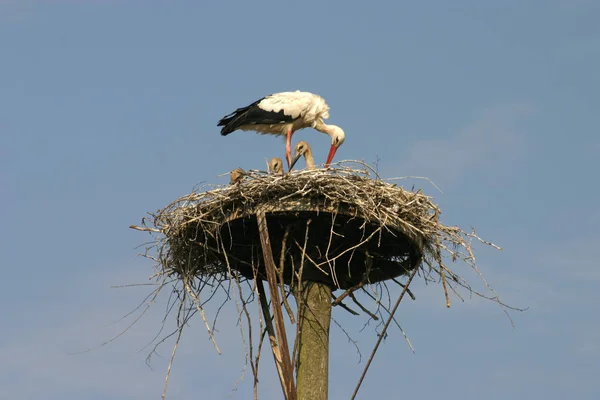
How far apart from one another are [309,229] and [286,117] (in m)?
4.22

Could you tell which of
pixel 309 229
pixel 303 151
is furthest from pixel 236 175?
pixel 303 151

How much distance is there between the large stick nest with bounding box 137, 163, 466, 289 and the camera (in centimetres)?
1080

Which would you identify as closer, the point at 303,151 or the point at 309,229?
the point at 309,229

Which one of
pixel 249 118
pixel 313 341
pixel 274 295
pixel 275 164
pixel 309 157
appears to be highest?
pixel 249 118

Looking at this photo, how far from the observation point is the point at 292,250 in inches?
450

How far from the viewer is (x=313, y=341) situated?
1112cm

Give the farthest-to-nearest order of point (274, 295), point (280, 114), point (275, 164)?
point (280, 114)
point (275, 164)
point (274, 295)

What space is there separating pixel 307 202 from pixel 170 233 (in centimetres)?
163

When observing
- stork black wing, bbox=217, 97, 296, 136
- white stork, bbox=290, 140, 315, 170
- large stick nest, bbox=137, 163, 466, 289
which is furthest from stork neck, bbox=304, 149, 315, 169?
large stick nest, bbox=137, 163, 466, 289

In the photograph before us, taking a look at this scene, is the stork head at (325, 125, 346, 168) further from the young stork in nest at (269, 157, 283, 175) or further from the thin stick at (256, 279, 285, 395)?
the thin stick at (256, 279, 285, 395)

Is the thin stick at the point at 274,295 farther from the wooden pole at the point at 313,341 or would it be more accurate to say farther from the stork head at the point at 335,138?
the stork head at the point at 335,138

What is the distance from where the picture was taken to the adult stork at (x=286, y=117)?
15.0m

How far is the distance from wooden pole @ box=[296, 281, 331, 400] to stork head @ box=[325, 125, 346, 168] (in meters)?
4.38

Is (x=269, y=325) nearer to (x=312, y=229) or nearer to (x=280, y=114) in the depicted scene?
(x=312, y=229)
